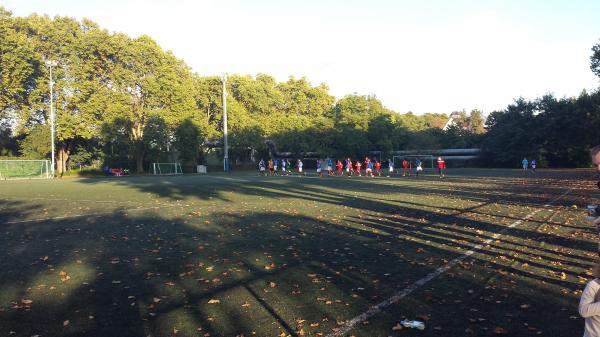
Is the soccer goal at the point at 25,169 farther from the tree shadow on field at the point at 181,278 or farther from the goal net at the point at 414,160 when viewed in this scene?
the goal net at the point at 414,160

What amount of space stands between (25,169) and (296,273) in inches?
1882

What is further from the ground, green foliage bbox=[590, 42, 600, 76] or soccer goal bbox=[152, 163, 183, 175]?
green foliage bbox=[590, 42, 600, 76]

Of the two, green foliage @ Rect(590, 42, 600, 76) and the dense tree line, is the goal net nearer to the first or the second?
the dense tree line

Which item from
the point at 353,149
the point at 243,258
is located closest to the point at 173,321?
the point at 243,258

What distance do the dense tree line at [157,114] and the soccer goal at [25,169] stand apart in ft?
11.3

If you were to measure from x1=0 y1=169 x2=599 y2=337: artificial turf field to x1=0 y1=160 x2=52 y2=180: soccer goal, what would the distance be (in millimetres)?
36797

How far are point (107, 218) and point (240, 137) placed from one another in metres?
45.5

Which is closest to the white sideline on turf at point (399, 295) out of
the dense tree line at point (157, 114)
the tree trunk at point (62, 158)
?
the dense tree line at point (157, 114)

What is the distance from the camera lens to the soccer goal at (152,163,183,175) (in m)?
54.4

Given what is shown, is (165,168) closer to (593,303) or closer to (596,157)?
(596,157)

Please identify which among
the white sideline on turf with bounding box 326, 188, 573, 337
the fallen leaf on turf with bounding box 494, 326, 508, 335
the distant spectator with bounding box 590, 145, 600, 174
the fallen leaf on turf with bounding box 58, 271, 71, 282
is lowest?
the fallen leaf on turf with bounding box 58, 271, 71, 282

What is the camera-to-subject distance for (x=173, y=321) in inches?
197

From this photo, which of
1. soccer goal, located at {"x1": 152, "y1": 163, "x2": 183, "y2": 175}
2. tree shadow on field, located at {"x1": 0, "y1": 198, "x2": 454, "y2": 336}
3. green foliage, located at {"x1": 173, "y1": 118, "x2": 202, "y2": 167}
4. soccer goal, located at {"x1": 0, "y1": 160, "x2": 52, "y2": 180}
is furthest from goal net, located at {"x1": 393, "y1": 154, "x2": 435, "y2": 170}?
tree shadow on field, located at {"x1": 0, "y1": 198, "x2": 454, "y2": 336}

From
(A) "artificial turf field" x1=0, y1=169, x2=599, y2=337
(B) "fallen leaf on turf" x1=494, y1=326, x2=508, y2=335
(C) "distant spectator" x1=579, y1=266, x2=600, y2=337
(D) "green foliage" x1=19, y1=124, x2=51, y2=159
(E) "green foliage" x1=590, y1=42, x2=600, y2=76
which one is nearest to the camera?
(C) "distant spectator" x1=579, y1=266, x2=600, y2=337
